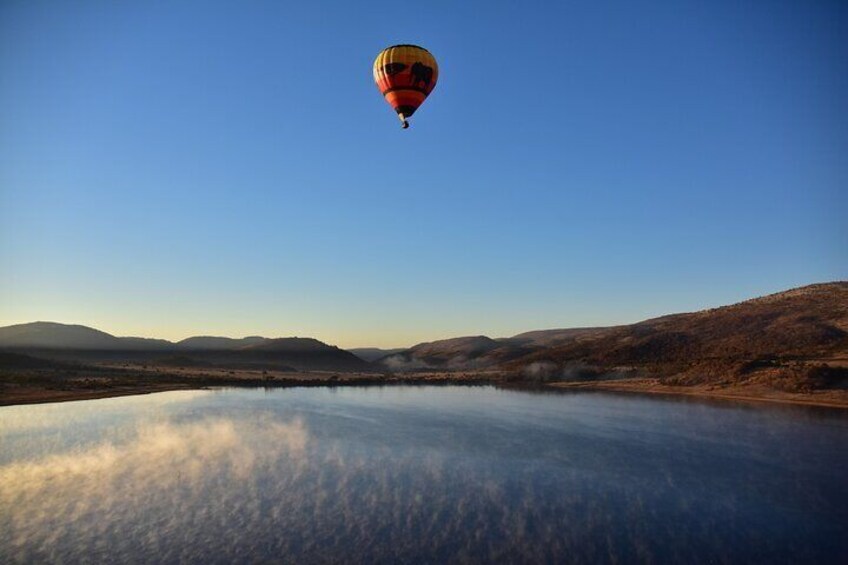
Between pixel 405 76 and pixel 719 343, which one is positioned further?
pixel 719 343

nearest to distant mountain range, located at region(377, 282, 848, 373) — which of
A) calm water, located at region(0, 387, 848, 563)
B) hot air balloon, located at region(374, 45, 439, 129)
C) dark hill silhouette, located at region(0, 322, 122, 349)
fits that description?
calm water, located at region(0, 387, 848, 563)

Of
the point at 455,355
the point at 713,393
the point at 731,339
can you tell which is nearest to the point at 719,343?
the point at 731,339

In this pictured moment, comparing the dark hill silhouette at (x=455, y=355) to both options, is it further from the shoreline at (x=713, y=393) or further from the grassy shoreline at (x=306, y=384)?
the shoreline at (x=713, y=393)

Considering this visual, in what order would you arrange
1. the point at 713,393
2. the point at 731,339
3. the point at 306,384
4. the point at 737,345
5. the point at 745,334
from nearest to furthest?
the point at 713,393 < the point at 306,384 < the point at 737,345 < the point at 745,334 < the point at 731,339

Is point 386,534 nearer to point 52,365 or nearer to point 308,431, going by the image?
point 308,431

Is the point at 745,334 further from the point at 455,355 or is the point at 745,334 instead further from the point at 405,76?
the point at 455,355

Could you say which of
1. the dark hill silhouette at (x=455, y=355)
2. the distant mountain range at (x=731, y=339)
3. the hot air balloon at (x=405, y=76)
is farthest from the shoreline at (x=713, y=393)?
the dark hill silhouette at (x=455, y=355)

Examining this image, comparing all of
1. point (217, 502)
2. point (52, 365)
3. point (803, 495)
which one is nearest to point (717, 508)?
point (803, 495)
